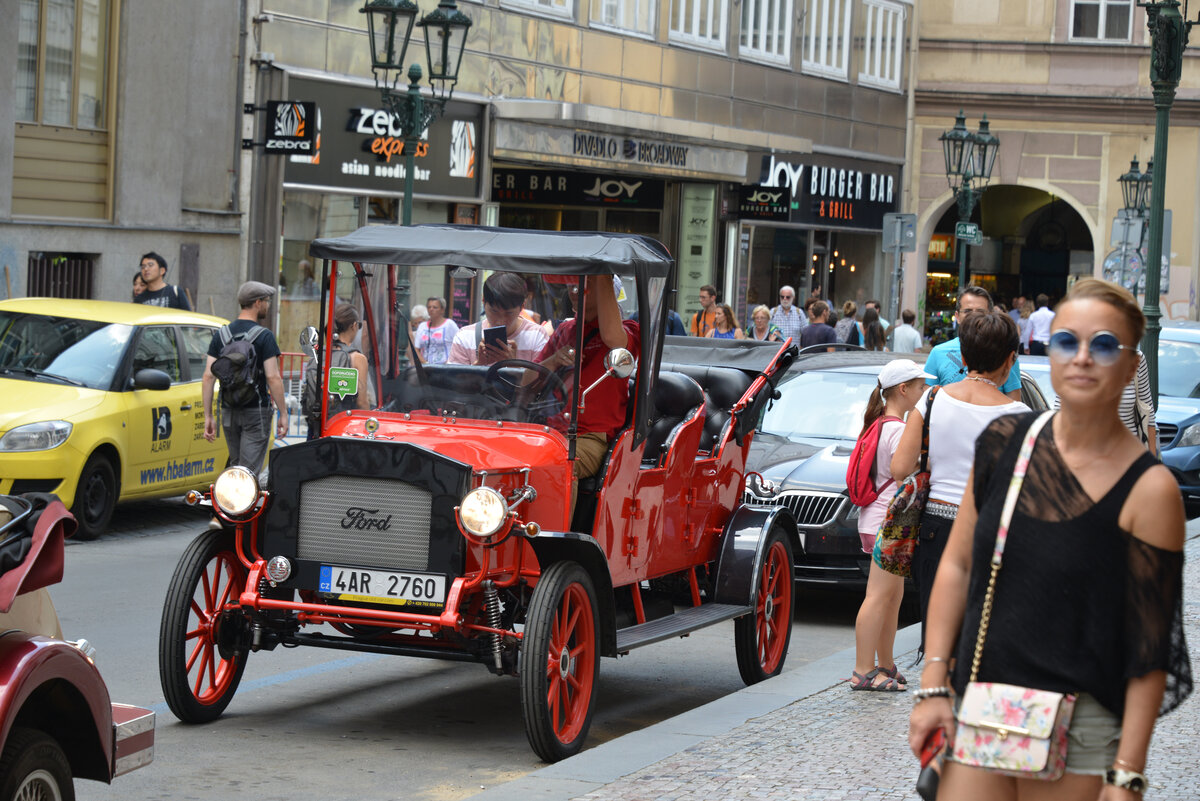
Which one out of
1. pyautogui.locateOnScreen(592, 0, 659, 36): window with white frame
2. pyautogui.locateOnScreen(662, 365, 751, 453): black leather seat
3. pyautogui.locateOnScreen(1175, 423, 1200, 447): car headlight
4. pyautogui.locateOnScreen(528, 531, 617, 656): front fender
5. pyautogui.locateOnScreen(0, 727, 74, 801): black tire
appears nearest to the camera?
pyautogui.locateOnScreen(0, 727, 74, 801): black tire

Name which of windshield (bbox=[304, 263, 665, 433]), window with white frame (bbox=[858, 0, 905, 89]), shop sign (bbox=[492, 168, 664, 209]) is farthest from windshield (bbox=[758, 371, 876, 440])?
window with white frame (bbox=[858, 0, 905, 89])

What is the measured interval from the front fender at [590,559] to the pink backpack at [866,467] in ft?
4.57

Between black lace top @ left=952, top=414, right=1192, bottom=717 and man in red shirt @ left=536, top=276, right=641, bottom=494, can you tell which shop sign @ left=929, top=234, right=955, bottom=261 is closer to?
man in red shirt @ left=536, top=276, right=641, bottom=494

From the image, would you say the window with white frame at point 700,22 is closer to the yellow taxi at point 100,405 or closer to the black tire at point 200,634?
the yellow taxi at point 100,405

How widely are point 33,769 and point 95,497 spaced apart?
8336 mm

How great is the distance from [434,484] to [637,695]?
228 centimetres

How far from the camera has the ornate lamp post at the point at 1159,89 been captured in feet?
48.6

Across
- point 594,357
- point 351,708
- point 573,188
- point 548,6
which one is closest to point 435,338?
point 594,357

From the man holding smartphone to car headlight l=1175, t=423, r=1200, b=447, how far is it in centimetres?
1116

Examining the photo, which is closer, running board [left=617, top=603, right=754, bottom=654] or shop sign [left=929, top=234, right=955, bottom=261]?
running board [left=617, top=603, right=754, bottom=654]

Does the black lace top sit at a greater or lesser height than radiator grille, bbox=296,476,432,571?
greater

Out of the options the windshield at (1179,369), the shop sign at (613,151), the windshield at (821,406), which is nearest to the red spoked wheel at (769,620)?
the windshield at (821,406)

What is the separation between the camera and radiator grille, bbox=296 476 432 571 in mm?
6953

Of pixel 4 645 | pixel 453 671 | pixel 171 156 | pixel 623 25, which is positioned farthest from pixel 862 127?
pixel 4 645
